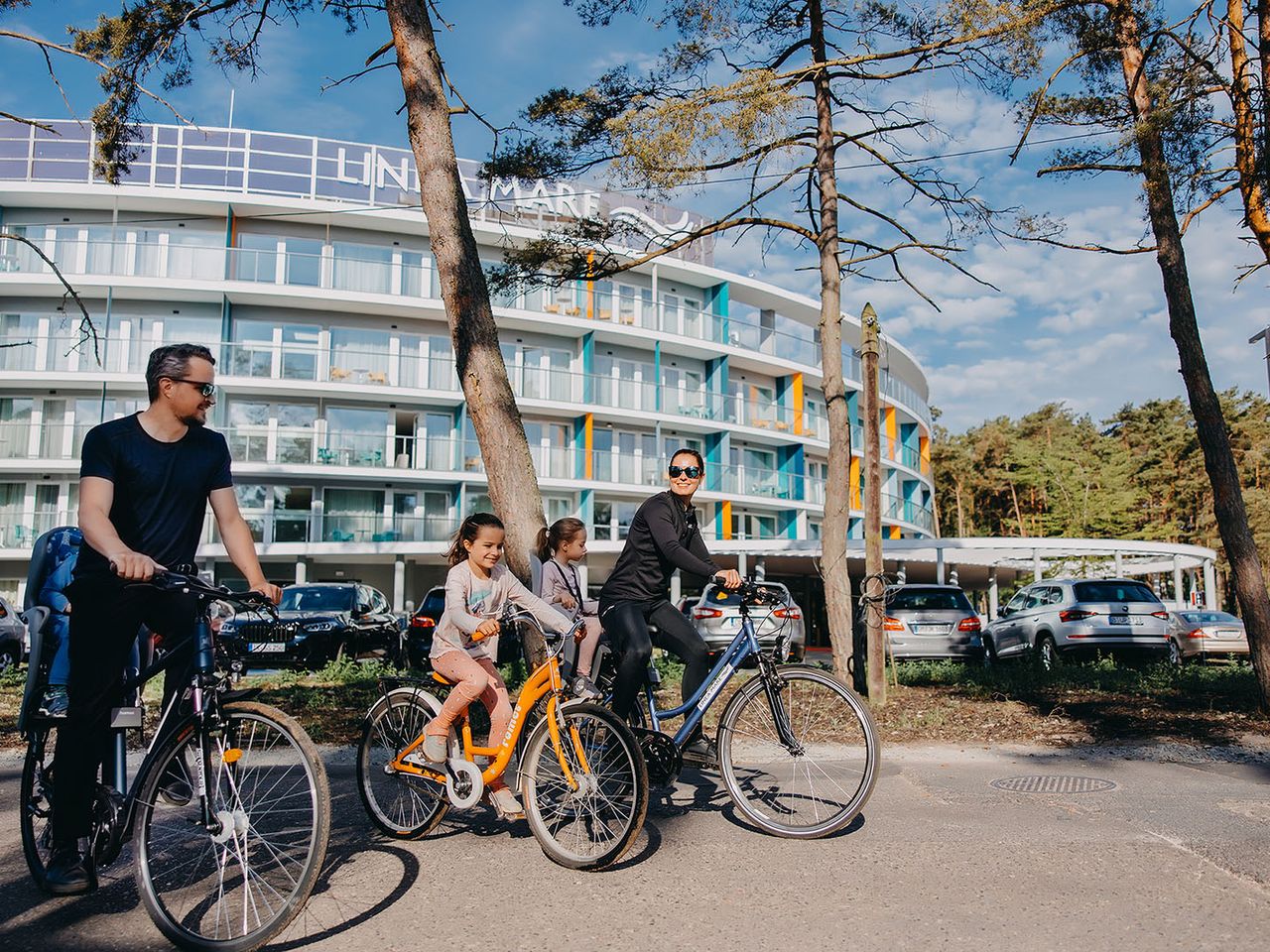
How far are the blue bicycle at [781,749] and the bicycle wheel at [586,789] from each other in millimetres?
485

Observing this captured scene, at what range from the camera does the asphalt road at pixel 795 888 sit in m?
3.32

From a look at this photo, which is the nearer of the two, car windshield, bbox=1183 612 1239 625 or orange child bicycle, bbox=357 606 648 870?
orange child bicycle, bbox=357 606 648 870

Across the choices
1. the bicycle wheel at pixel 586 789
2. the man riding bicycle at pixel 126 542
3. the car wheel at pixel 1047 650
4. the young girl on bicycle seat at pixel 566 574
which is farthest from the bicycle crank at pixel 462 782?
the car wheel at pixel 1047 650

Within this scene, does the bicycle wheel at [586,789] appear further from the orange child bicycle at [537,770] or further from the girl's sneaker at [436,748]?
the girl's sneaker at [436,748]

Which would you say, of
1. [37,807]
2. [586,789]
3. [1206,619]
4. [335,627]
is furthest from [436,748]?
[1206,619]

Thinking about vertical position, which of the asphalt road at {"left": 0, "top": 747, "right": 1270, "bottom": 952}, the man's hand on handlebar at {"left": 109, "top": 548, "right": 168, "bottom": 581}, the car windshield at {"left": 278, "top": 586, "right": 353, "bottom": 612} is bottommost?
the asphalt road at {"left": 0, "top": 747, "right": 1270, "bottom": 952}

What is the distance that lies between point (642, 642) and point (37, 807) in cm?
259

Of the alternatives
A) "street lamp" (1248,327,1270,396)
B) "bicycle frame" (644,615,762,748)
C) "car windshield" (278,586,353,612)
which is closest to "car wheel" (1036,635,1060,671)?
"street lamp" (1248,327,1270,396)

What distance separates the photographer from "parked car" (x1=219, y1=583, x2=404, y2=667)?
47.8 ft

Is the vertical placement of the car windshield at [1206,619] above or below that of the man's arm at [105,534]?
below

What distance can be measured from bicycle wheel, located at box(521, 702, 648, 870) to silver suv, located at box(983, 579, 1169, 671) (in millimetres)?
13452

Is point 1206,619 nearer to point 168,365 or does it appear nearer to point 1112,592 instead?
point 1112,592

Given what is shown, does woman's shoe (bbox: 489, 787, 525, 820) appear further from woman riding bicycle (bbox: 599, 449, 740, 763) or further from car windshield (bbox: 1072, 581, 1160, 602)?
car windshield (bbox: 1072, 581, 1160, 602)

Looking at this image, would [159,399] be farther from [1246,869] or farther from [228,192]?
[228,192]
